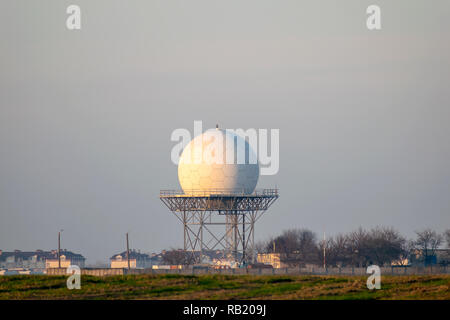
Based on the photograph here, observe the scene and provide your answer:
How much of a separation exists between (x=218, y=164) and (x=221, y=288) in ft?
110

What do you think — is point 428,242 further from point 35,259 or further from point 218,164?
point 35,259

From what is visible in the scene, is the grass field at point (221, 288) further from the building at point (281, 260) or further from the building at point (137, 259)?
the building at point (137, 259)

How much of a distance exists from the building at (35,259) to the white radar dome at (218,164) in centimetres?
7195

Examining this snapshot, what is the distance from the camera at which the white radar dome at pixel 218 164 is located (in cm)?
7606

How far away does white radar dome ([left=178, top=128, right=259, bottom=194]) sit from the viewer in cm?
7606

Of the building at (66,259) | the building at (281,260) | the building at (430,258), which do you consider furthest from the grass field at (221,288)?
the building at (66,259)

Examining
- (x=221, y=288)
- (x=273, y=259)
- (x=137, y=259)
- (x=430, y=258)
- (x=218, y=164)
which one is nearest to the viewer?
(x=221, y=288)

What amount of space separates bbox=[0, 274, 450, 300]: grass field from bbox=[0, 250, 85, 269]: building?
326 ft

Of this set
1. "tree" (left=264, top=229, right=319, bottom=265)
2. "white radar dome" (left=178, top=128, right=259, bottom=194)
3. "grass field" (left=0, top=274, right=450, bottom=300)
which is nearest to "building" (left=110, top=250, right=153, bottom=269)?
"tree" (left=264, top=229, right=319, bottom=265)

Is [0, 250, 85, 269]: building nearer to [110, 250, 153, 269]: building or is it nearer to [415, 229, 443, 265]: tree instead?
[110, 250, 153, 269]: building

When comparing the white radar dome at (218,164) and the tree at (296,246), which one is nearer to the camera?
the white radar dome at (218,164)

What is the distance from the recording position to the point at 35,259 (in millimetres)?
157750

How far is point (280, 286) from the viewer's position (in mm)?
42781

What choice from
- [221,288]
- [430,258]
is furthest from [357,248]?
[221,288]
